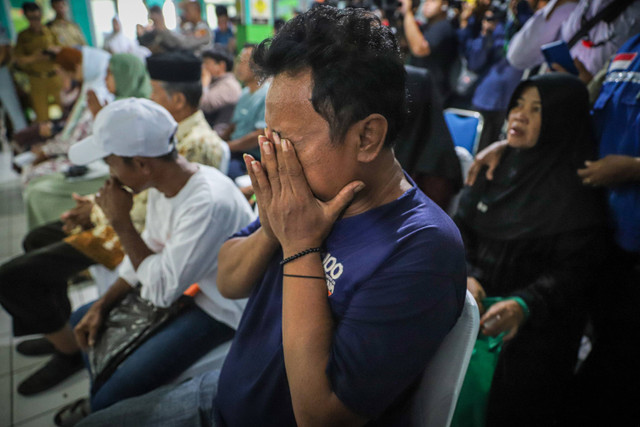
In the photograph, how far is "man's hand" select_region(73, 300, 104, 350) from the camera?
53.0 inches

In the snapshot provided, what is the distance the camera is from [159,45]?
14.0 ft

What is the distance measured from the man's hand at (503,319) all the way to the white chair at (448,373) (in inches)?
17.5

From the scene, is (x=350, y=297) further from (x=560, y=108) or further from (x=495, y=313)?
(x=560, y=108)

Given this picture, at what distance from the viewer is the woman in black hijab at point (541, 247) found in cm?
131

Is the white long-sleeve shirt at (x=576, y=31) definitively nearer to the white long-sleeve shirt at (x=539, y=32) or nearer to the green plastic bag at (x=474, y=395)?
the white long-sleeve shirt at (x=539, y=32)

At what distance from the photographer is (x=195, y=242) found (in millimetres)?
1272

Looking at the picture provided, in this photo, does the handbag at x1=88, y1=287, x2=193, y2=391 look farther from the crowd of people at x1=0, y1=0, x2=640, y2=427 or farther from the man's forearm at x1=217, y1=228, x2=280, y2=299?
the man's forearm at x1=217, y1=228, x2=280, y2=299

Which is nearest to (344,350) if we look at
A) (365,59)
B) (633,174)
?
(365,59)

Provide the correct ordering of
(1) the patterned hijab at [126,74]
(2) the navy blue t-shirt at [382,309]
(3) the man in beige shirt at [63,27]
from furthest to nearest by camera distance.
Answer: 1. (3) the man in beige shirt at [63,27]
2. (1) the patterned hijab at [126,74]
3. (2) the navy blue t-shirt at [382,309]

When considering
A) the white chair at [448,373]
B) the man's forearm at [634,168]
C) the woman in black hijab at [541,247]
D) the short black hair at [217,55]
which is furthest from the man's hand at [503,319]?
the short black hair at [217,55]

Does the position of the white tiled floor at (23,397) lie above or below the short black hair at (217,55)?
below

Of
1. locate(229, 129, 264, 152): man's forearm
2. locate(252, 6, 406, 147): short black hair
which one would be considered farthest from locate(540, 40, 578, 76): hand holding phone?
locate(229, 129, 264, 152): man's forearm

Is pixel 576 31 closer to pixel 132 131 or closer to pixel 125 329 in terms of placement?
pixel 132 131

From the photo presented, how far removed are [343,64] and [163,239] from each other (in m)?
1.10
